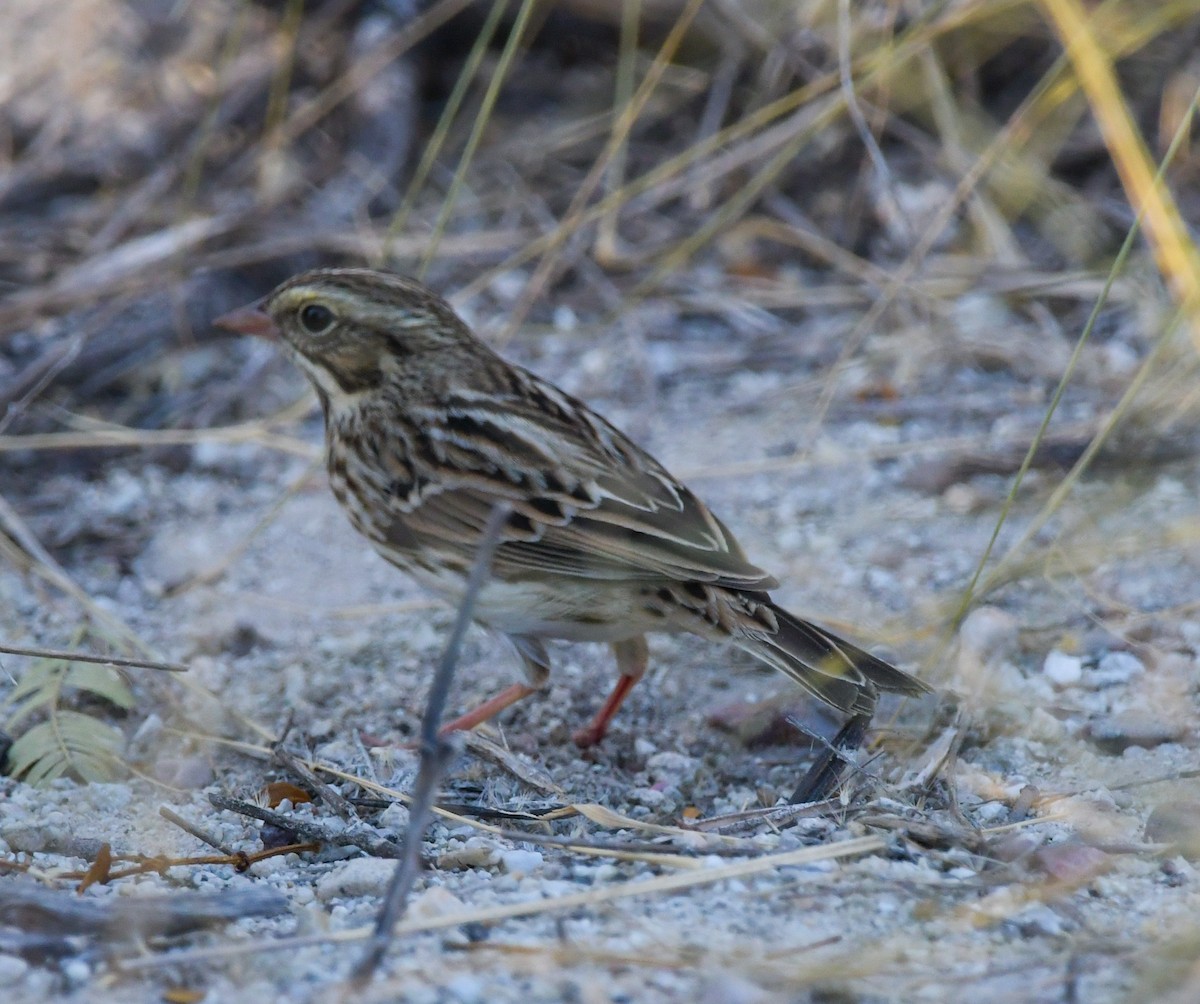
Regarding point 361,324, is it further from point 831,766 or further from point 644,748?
point 831,766

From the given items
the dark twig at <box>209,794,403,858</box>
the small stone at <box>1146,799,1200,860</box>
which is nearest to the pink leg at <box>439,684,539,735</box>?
the dark twig at <box>209,794,403,858</box>

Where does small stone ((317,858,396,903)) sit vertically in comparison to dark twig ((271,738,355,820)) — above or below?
below

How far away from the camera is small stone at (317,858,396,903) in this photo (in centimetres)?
336

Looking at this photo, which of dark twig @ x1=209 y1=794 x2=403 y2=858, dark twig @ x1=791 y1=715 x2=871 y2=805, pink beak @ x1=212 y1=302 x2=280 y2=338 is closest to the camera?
dark twig @ x1=209 y1=794 x2=403 y2=858

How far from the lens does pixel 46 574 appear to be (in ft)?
17.4

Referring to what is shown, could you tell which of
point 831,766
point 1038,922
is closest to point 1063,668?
point 831,766

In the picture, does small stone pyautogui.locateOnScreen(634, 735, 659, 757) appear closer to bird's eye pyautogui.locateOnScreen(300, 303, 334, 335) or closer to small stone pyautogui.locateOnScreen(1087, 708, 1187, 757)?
small stone pyautogui.locateOnScreen(1087, 708, 1187, 757)

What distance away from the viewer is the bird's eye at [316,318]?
4.98 metres

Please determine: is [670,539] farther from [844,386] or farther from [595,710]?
[844,386]

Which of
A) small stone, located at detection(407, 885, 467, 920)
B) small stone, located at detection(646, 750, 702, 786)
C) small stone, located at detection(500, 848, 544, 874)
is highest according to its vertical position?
small stone, located at detection(646, 750, 702, 786)

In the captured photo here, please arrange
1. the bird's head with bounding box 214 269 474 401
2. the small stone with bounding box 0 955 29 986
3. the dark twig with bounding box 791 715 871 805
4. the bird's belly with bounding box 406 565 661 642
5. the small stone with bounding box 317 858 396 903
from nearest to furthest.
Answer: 1. the small stone with bounding box 0 955 29 986
2. the small stone with bounding box 317 858 396 903
3. the dark twig with bounding box 791 715 871 805
4. the bird's belly with bounding box 406 565 661 642
5. the bird's head with bounding box 214 269 474 401

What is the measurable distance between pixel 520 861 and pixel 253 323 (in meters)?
2.20

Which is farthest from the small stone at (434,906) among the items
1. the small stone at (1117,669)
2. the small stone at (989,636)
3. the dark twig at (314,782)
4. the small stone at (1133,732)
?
the small stone at (1117,669)

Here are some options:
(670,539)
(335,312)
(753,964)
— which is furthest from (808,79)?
(753,964)
